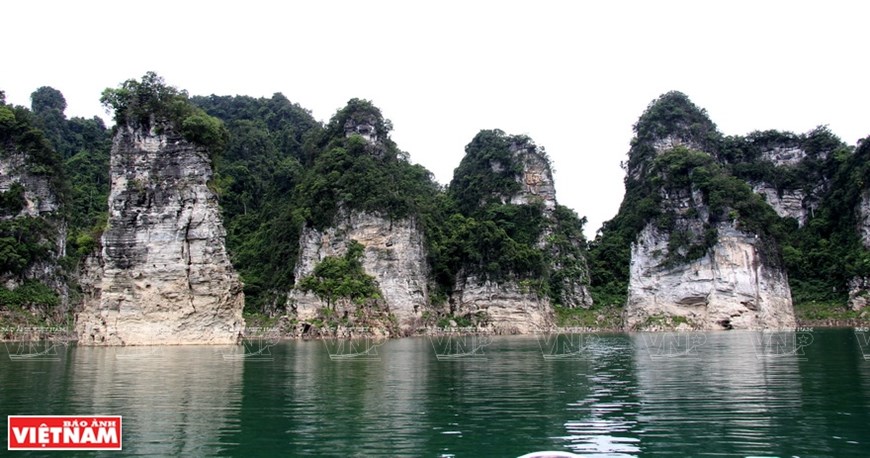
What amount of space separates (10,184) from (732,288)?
6954cm

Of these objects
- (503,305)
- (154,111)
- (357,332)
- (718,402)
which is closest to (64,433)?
(718,402)

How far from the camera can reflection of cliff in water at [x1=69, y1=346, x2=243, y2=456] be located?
13.4 metres

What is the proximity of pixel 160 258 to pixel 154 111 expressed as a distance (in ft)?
30.7

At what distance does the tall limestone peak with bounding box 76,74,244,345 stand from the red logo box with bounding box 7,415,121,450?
27.1m

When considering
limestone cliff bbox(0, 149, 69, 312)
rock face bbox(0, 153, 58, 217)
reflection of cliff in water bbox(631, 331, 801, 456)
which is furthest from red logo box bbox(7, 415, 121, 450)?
rock face bbox(0, 153, 58, 217)

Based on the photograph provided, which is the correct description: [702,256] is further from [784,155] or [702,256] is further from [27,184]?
[27,184]

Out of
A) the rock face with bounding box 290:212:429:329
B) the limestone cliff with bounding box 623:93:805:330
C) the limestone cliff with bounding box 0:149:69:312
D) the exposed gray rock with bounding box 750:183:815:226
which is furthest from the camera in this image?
the exposed gray rock with bounding box 750:183:815:226

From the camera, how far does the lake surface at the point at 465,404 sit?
12781mm

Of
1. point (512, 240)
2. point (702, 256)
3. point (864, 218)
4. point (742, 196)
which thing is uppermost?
point (742, 196)

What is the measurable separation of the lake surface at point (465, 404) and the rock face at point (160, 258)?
9473mm

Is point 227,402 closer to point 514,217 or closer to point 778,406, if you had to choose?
point 778,406

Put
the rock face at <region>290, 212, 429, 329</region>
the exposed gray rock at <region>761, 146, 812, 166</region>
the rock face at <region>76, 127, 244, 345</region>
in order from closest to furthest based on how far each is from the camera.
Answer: the rock face at <region>76, 127, 244, 345</region> < the rock face at <region>290, 212, 429, 329</region> < the exposed gray rock at <region>761, 146, 812, 166</region>

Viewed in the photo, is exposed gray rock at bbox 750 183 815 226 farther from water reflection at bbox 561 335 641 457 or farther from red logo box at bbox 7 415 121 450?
red logo box at bbox 7 415 121 450

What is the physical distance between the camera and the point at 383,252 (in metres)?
69.7
